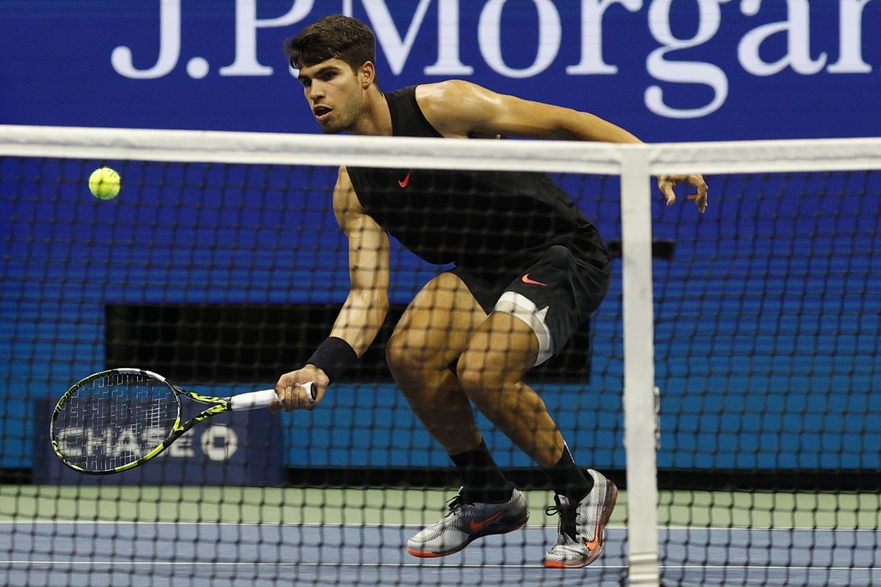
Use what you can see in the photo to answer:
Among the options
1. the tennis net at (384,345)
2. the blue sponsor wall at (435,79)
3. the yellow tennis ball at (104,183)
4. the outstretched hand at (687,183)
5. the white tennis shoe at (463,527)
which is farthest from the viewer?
the blue sponsor wall at (435,79)

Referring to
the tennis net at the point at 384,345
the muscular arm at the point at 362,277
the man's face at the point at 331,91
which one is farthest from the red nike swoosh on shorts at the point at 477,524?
the tennis net at the point at 384,345

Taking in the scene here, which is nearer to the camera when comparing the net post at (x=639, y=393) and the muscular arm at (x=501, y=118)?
the net post at (x=639, y=393)

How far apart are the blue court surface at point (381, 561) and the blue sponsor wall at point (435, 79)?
1788 mm

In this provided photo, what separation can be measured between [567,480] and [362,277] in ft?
2.84

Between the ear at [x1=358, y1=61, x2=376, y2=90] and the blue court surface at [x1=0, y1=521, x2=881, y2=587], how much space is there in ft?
4.27

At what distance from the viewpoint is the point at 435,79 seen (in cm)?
686

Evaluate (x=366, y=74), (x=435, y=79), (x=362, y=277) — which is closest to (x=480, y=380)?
(x=362, y=277)

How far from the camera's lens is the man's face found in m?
3.76

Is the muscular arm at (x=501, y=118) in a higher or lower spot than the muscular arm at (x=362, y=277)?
higher

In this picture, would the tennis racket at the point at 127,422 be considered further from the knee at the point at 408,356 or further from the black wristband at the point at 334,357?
the knee at the point at 408,356

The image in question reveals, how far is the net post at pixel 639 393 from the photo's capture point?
3135mm

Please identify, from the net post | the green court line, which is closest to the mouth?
the net post

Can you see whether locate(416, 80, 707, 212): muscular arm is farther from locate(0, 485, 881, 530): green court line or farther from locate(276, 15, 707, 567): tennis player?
locate(0, 485, 881, 530): green court line

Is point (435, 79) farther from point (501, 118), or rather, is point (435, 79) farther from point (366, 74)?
point (501, 118)
